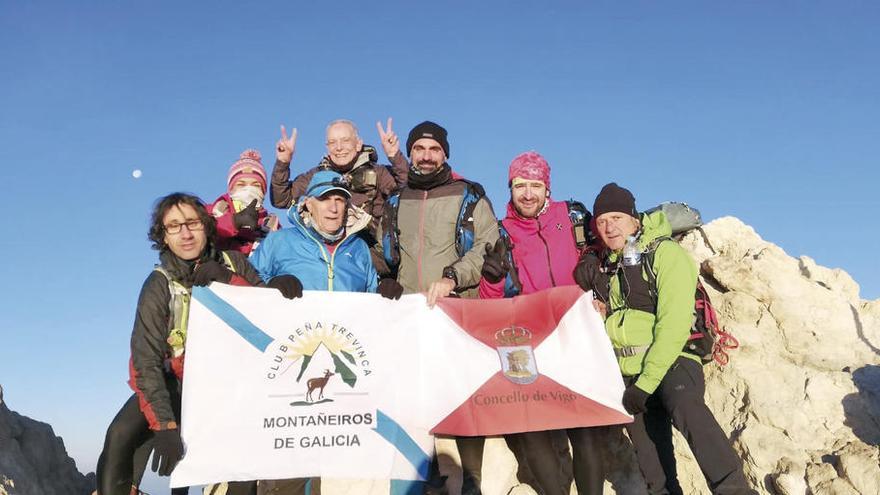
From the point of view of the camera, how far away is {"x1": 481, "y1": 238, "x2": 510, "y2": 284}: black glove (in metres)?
6.80

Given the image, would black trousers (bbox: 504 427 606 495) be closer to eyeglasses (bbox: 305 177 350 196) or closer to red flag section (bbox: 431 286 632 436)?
red flag section (bbox: 431 286 632 436)

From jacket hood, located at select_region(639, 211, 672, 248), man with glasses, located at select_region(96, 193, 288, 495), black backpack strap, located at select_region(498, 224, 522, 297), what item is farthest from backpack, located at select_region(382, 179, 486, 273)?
jacket hood, located at select_region(639, 211, 672, 248)

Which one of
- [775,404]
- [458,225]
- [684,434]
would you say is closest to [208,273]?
[458,225]

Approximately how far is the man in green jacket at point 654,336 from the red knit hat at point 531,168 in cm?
92

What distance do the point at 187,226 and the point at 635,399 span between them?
475cm

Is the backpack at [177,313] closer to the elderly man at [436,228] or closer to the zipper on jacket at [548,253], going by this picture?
the elderly man at [436,228]

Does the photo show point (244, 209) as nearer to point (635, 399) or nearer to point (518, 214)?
point (518, 214)

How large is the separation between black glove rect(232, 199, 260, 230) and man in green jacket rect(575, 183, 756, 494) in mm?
3993

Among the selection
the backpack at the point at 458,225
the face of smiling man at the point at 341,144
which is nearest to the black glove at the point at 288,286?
the backpack at the point at 458,225

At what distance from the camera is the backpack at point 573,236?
23.5ft

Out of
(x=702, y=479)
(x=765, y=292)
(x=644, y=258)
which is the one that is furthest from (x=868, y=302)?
(x=644, y=258)

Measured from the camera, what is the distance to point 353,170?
8594 millimetres

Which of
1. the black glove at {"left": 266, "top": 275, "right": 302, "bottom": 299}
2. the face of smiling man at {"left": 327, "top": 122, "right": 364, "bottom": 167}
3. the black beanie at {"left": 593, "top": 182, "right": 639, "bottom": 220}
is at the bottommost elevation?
the black glove at {"left": 266, "top": 275, "right": 302, "bottom": 299}

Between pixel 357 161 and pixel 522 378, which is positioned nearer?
pixel 522 378
